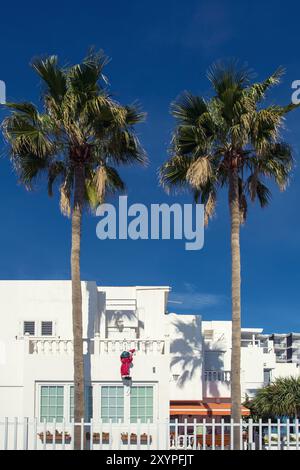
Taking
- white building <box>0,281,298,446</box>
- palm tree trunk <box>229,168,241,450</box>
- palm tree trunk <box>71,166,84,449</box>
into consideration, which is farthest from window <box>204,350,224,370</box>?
palm tree trunk <box>71,166,84,449</box>

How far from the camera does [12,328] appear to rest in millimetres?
27844

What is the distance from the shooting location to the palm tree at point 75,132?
22516 millimetres

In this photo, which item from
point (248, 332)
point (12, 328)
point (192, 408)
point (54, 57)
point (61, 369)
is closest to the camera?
point (54, 57)

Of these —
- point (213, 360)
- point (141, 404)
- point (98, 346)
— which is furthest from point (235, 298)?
point (213, 360)

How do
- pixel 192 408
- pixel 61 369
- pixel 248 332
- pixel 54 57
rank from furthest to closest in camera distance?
pixel 248 332 → pixel 192 408 → pixel 61 369 → pixel 54 57

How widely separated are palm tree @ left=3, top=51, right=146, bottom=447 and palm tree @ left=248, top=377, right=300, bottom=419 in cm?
1832

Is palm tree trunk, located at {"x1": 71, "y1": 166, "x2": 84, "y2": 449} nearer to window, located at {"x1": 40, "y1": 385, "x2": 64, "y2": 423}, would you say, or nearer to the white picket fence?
the white picket fence

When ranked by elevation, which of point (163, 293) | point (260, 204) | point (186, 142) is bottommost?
point (163, 293)

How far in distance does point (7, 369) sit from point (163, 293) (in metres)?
10.1

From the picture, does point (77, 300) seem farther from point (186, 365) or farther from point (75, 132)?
point (186, 365)

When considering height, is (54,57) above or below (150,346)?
above

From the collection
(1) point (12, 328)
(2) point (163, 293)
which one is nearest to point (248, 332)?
(2) point (163, 293)

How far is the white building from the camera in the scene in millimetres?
24781

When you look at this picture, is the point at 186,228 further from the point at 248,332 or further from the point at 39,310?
the point at 248,332
